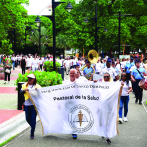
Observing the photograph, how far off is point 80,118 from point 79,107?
9.8 inches

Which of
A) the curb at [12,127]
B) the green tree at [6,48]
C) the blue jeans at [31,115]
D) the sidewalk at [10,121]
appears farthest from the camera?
the green tree at [6,48]

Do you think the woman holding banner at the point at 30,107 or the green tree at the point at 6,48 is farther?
the green tree at the point at 6,48

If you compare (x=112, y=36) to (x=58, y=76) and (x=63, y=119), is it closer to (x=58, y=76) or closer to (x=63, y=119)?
(x=58, y=76)

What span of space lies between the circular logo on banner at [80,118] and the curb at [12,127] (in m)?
1.53

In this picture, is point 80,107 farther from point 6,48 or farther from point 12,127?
point 6,48

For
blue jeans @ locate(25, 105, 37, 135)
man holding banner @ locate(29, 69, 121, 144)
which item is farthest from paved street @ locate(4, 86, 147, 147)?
blue jeans @ locate(25, 105, 37, 135)

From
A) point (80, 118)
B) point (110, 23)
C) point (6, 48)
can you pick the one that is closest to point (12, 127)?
point (80, 118)

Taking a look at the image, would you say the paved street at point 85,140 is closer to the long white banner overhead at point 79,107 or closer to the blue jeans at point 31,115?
the long white banner overhead at point 79,107

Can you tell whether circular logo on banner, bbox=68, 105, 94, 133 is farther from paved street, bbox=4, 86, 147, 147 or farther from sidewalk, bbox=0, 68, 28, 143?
sidewalk, bbox=0, 68, 28, 143

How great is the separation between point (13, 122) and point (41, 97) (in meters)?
1.46

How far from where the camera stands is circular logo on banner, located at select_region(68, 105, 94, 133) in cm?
632

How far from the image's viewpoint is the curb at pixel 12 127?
6619 mm

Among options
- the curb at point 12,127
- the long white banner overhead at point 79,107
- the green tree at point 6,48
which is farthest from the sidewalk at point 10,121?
the green tree at point 6,48

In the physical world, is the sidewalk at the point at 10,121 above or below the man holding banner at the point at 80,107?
below
